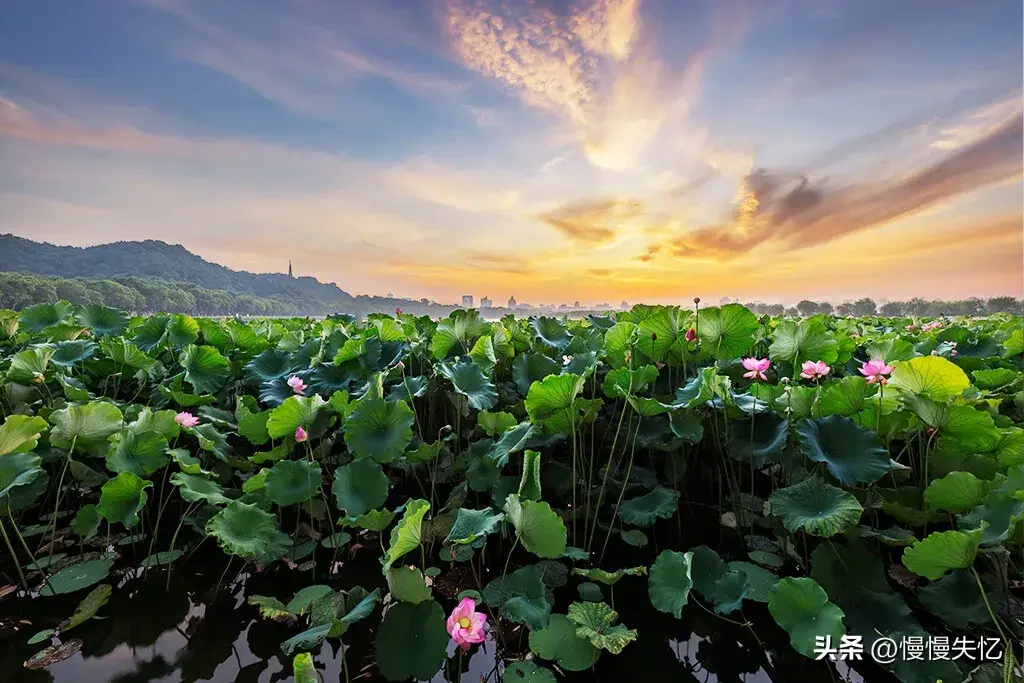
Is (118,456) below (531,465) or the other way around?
below

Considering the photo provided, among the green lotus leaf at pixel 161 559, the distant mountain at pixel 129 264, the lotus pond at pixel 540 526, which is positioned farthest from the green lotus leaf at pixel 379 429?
the distant mountain at pixel 129 264

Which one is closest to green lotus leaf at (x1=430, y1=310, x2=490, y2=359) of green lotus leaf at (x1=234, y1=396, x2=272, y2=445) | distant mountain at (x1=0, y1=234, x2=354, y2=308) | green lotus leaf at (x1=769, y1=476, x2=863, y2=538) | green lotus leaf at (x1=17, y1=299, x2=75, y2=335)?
green lotus leaf at (x1=234, y1=396, x2=272, y2=445)

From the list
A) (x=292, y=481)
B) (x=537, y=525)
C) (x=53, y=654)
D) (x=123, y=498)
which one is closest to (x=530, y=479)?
(x=537, y=525)

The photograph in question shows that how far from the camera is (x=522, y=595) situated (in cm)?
139

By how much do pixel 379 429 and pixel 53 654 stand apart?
1.03 meters

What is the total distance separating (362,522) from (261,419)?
631 mm

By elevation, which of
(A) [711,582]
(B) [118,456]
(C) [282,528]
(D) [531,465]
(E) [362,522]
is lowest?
(C) [282,528]

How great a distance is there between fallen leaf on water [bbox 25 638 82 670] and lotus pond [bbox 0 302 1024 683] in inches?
0.4

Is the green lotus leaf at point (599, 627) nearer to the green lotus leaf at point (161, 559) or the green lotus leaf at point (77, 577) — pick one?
the green lotus leaf at point (161, 559)

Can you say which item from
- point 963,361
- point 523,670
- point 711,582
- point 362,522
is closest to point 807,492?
point 711,582

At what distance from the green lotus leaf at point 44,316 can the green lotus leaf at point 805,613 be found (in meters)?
4.15

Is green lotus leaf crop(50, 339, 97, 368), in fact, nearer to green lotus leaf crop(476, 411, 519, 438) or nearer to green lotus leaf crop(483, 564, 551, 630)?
green lotus leaf crop(476, 411, 519, 438)

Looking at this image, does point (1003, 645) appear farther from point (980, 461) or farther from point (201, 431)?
point (201, 431)

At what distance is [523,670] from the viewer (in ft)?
3.85
